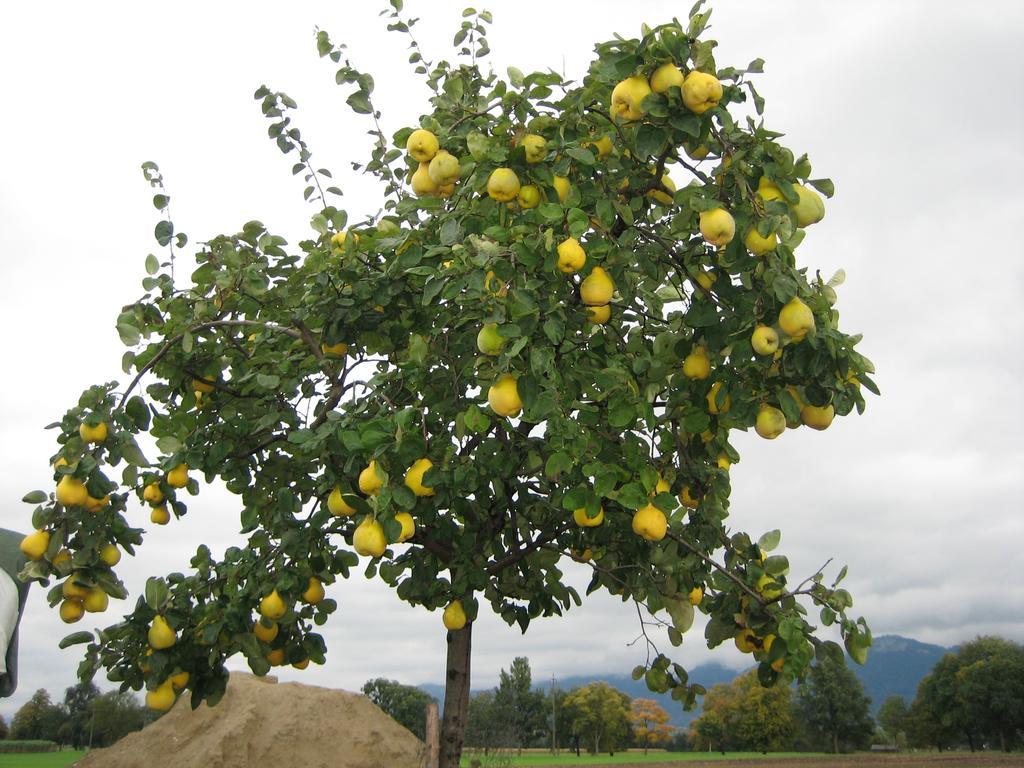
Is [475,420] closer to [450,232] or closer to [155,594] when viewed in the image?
[450,232]

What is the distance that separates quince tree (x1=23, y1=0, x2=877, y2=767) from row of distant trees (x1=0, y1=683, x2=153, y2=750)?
32.9m

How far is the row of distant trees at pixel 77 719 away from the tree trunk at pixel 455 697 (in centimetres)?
3289

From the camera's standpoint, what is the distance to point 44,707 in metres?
40.2

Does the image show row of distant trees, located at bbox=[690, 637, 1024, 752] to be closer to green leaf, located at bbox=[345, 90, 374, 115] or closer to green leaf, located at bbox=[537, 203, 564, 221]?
green leaf, located at bbox=[345, 90, 374, 115]

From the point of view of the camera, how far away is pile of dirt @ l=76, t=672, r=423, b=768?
13.4m

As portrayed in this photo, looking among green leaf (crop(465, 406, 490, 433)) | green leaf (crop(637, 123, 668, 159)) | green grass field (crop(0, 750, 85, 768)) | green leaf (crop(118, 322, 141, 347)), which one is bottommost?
green grass field (crop(0, 750, 85, 768))

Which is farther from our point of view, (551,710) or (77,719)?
(551,710)

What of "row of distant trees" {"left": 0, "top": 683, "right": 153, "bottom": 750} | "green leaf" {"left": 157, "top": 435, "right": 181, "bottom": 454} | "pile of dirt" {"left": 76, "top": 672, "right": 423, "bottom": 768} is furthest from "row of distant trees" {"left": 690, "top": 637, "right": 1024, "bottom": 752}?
"green leaf" {"left": 157, "top": 435, "right": 181, "bottom": 454}

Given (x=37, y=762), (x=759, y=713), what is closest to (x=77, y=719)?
(x=37, y=762)

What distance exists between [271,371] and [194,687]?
192 centimetres

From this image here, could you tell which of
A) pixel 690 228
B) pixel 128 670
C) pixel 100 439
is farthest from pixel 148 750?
pixel 690 228

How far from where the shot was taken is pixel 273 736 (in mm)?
13742

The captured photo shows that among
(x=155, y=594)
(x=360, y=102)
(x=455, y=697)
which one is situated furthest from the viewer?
(x=360, y=102)

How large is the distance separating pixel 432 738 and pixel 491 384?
360 cm
